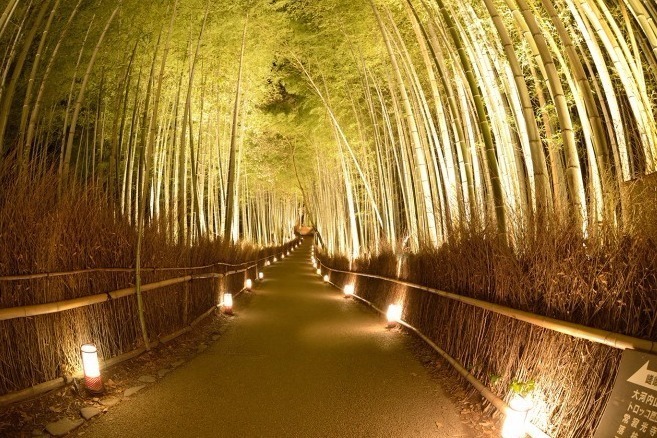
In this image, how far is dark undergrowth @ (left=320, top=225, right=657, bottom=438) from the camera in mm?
2088

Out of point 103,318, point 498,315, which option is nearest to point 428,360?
point 498,315

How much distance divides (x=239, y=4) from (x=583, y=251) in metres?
7.79

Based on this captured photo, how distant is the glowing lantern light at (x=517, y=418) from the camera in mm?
2486

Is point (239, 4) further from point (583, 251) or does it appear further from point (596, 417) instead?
point (596, 417)

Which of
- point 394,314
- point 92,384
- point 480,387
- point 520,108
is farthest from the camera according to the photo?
point 394,314

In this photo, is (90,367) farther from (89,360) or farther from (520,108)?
(520,108)

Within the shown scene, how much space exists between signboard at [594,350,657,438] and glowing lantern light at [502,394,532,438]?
0.49 m

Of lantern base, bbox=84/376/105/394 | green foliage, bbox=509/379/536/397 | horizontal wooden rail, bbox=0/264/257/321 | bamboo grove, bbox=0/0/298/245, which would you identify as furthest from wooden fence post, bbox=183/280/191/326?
green foliage, bbox=509/379/536/397

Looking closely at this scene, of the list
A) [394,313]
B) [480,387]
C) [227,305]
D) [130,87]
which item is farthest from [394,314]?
[130,87]

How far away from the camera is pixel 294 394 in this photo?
12.2 ft

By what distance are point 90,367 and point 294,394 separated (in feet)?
4.77

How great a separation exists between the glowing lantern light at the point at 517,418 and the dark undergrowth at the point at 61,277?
2.81 m

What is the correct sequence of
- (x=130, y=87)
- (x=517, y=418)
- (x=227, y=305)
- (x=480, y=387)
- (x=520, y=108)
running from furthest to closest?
1. (x=130, y=87)
2. (x=227, y=305)
3. (x=520, y=108)
4. (x=480, y=387)
5. (x=517, y=418)

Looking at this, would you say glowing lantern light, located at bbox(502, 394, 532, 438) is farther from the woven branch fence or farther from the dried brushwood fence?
the dried brushwood fence
